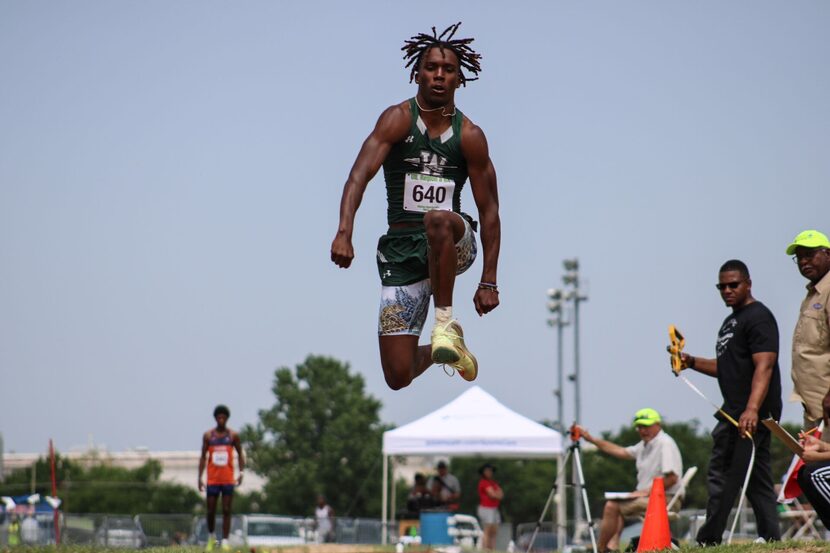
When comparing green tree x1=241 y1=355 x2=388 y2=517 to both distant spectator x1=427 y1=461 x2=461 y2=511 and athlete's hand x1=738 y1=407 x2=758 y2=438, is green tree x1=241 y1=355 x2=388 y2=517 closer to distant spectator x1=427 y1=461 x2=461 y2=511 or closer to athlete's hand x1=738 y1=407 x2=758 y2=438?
distant spectator x1=427 y1=461 x2=461 y2=511

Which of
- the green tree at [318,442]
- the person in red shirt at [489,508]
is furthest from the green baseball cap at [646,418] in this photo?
the green tree at [318,442]

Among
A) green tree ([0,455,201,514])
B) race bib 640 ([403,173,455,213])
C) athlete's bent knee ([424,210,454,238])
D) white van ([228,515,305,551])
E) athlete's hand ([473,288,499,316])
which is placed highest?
race bib 640 ([403,173,455,213])

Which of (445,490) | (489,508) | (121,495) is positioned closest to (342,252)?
(489,508)

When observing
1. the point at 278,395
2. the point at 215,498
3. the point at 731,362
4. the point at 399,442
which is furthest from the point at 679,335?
A: the point at 278,395

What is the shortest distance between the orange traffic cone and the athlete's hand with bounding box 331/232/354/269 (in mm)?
3705

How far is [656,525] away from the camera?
9.84 meters

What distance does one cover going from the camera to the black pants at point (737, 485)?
924cm

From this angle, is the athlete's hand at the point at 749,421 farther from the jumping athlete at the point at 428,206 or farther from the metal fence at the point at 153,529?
the metal fence at the point at 153,529

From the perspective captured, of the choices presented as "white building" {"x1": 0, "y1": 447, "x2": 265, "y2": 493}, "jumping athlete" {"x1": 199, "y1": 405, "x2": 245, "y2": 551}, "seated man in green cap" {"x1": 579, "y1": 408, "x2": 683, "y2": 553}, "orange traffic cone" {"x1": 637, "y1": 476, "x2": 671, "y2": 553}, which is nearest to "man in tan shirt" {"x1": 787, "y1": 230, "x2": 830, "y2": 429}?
"orange traffic cone" {"x1": 637, "y1": 476, "x2": 671, "y2": 553}

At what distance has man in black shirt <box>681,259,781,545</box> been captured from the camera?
9.21 m

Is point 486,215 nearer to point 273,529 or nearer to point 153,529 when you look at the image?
point 273,529

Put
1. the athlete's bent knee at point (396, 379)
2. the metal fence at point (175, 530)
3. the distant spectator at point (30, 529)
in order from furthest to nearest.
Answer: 1. the distant spectator at point (30, 529)
2. the metal fence at point (175, 530)
3. the athlete's bent knee at point (396, 379)

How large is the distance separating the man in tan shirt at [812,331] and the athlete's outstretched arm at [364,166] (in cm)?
306

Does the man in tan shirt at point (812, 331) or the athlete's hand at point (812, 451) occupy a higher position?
the man in tan shirt at point (812, 331)
